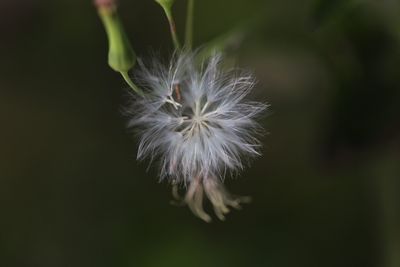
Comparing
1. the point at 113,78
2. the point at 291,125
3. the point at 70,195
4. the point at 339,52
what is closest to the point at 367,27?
the point at 339,52

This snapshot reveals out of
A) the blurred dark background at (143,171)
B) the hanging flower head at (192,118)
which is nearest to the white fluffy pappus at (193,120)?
the hanging flower head at (192,118)

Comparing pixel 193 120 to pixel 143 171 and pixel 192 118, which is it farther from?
pixel 143 171

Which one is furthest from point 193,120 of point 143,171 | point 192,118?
point 143,171

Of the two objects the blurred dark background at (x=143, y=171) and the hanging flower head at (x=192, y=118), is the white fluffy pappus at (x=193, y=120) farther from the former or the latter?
→ the blurred dark background at (x=143, y=171)

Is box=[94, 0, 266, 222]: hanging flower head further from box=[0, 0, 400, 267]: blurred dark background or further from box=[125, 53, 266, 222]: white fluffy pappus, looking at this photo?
box=[0, 0, 400, 267]: blurred dark background

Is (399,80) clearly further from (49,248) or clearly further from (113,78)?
(49,248)
